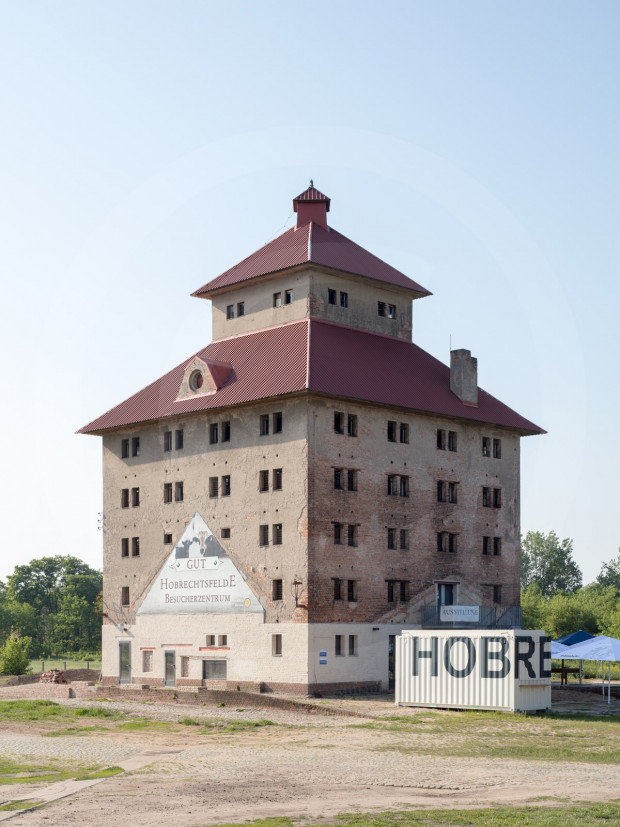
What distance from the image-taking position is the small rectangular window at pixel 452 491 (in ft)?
199

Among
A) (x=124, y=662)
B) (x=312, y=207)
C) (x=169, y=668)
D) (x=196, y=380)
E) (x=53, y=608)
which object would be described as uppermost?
(x=312, y=207)

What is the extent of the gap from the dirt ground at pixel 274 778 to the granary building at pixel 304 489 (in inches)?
648

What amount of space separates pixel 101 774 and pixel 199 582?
31714 millimetres

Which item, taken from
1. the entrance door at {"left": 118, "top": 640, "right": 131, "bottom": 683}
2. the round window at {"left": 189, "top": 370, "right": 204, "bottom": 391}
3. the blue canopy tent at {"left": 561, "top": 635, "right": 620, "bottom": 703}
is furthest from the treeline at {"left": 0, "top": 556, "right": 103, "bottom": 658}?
the blue canopy tent at {"left": 561, "top": 635, "right": 620, "bottom": 703}

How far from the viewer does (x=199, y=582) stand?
5831 cm

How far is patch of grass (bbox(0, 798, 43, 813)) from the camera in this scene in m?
21.3

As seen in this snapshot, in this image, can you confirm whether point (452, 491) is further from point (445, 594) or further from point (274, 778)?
point (274, 778)

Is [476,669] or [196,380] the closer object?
[476,669]

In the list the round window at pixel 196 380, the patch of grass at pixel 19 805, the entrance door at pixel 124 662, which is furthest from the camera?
the entrance door at pixel 124 662

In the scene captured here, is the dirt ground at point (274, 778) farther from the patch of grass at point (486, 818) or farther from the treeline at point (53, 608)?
the treeline at point (53, 608)

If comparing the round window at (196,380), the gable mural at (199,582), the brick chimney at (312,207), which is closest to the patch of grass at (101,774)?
the gable mural at (199,582)

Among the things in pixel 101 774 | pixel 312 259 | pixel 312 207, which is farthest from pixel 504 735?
pixel 312 207

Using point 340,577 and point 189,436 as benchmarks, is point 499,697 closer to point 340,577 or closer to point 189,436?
point 340,577

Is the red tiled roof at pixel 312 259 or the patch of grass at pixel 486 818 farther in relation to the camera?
the red tiled roof at pixel 312 259
